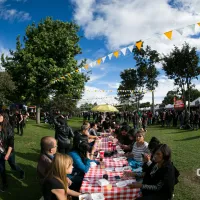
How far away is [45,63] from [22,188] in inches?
625

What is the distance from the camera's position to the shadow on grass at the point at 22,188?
4535 millimetres

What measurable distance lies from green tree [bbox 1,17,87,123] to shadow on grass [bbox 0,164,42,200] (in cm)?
1365

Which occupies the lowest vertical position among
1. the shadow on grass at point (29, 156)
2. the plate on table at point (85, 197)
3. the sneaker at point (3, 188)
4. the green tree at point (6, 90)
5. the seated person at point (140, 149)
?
the sneaker at point (3, 188)

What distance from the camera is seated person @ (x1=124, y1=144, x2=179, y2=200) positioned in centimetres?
286

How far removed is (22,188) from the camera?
4977 mm

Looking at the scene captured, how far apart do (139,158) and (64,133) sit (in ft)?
8.05

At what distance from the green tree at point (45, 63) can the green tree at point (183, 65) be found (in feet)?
30.2

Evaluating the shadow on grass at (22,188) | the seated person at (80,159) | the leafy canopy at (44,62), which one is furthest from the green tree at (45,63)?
the seated person at (80,159)

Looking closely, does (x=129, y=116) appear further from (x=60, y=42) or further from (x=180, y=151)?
(x=180, y=151)

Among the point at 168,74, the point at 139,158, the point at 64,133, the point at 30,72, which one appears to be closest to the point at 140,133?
the point at 139,158

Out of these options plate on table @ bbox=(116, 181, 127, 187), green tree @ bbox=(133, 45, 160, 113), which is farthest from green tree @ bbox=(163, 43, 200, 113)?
plate on table @ bbox=(116, 181, 127, 187)

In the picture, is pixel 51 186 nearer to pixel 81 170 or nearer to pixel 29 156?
pixel 81 170

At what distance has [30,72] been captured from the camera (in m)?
19.0

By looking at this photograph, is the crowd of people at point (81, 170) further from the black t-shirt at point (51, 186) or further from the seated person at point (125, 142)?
the seated person at point (125, 142)
